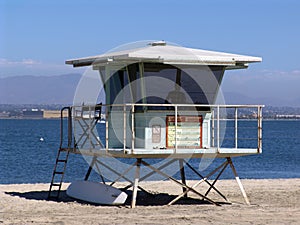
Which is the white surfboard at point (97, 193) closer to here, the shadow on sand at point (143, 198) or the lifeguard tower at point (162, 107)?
the shadow on sand at point (143, 198)

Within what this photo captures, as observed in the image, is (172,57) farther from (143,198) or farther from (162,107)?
(143,198)

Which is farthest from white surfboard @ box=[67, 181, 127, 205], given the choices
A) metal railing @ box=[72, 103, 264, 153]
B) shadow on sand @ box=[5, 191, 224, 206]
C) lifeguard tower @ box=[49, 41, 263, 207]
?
metal railing @ box=[72, 103, 264, 153]

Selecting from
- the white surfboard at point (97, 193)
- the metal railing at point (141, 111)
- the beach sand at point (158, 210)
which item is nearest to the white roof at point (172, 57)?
the metal railing at point (141, 111)

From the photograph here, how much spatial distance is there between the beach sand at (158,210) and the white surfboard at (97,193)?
0.27m

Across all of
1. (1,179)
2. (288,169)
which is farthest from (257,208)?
(288,169)

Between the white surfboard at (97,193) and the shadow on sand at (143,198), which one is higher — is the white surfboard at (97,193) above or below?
above

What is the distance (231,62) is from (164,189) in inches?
267

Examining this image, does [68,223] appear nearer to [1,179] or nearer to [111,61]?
[111,61]

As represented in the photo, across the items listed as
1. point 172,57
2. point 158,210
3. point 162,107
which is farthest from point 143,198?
point 172,57

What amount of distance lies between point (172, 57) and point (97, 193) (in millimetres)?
4387

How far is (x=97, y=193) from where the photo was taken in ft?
69.4

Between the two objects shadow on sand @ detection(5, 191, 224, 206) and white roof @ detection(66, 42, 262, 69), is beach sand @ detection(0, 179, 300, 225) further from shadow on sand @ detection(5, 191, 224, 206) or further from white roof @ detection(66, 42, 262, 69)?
white roof @ detection(66, 42, 262, 69)

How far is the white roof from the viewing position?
19688mm

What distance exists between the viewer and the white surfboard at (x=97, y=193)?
807 inches
